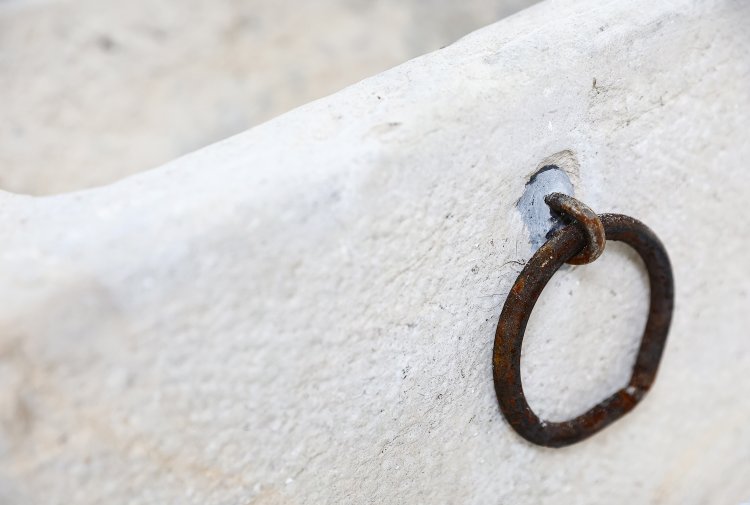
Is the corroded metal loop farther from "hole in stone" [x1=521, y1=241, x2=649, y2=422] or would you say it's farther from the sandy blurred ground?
the sandy blurred ground

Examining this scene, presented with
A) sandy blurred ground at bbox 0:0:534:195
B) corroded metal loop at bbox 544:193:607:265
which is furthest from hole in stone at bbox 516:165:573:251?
sandy blurred ground at bbox 0:0:534:195

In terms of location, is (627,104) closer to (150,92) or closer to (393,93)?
(393,93)

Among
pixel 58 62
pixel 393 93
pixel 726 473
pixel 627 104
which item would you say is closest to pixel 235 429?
pixel 393 93

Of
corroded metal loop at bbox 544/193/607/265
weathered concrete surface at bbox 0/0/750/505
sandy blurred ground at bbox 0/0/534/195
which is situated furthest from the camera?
sandy blurred ground at bbox 0/0/534/195

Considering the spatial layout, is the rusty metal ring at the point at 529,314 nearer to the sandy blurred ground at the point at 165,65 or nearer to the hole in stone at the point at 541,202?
the hole in stone at the point at 541,202

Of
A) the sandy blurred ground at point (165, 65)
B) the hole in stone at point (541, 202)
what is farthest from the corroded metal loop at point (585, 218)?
the sandy blurred ground at point (165, 65)

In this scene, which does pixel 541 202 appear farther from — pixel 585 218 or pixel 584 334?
pixel 584 334

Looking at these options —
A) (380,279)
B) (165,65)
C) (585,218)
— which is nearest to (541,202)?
(585,218)
